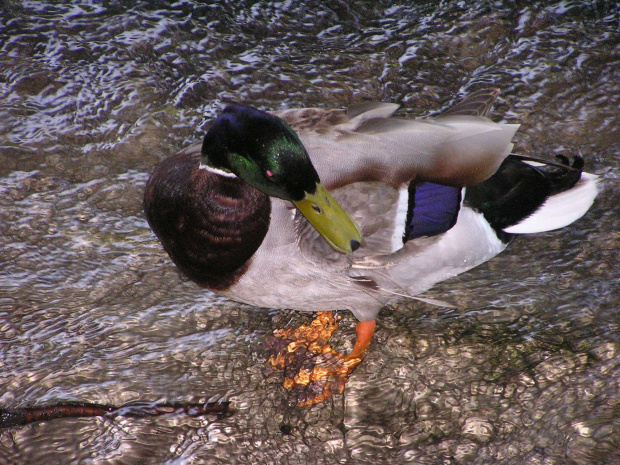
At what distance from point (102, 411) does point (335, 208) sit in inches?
50.4

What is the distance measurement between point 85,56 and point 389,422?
10.0 ft

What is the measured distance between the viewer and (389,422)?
2889mm

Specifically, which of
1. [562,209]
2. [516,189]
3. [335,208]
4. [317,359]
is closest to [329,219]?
[335,208]

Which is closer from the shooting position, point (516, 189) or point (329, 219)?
point (329, 219)

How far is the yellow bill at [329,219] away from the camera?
2.51 metres

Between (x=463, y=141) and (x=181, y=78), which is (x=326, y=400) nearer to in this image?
(x=463, y=141)

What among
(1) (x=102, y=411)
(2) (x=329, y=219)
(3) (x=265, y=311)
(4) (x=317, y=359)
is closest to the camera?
(2) (x=329, y=219)

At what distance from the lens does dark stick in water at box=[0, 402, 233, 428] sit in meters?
2.81

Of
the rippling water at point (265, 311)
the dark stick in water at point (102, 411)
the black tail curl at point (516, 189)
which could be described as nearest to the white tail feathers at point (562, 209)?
the black tail curl at point (516, 189)

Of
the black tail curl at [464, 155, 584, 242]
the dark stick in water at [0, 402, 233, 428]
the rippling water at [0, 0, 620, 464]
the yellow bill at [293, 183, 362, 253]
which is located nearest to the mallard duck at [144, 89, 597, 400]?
the yellow bill at [293, 183, 362, 253]

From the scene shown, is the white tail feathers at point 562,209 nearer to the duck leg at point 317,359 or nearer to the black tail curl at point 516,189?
the black tail curl at point 516,189

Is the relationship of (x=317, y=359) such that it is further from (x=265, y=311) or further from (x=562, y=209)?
(x=562, y=209)

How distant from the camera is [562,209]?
11.0ft

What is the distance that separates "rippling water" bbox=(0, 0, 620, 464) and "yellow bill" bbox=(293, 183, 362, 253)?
0.82 meters
